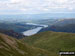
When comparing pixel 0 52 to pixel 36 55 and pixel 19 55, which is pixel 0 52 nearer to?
pixel 19 55

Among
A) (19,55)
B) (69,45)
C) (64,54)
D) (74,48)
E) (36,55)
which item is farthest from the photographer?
(69,45)

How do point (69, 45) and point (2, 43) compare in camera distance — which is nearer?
point (2, 43)

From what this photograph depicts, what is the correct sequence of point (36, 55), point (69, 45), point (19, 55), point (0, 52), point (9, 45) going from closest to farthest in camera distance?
point (0, 52)
point (19, 55)
point (9, 45)
point (36, 55)
point (69, 45)

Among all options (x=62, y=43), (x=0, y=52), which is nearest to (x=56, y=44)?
(x=62, y=43)

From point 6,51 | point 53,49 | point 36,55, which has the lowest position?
point 53,49

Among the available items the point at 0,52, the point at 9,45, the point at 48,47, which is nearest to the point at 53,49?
the point at 48,47

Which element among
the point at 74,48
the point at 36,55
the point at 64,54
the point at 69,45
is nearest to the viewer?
the point at 36,55

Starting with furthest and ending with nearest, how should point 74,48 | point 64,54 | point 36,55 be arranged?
point 74,48 → point 64,54 → point 36,55

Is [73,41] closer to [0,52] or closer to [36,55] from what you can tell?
[36,55]

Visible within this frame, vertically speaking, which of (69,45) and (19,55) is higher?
(19,55)
